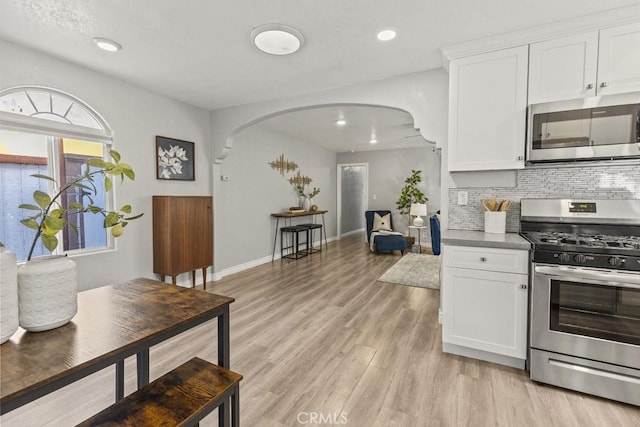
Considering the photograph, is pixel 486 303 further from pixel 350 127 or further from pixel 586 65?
pixel 350 127

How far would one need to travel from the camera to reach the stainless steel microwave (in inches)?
77.5

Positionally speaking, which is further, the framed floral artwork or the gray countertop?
the framed floral artwork

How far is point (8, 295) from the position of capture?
87 cm

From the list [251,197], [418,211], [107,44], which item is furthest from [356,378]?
[418,211]

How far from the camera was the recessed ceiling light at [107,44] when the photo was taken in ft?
7.68

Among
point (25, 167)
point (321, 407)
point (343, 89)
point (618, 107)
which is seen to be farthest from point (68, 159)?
point (618, 107)

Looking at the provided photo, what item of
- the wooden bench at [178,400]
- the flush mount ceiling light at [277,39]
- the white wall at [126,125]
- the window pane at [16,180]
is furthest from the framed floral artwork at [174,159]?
the wooden bench at [178,400]

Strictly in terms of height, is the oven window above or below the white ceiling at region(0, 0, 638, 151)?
below

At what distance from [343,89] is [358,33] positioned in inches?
40.9

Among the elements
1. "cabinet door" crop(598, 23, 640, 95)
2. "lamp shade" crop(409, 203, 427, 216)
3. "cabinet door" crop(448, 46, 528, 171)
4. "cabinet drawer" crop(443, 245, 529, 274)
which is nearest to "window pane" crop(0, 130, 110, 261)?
"cabinet drawer" crop(443, 245, 529, 274)

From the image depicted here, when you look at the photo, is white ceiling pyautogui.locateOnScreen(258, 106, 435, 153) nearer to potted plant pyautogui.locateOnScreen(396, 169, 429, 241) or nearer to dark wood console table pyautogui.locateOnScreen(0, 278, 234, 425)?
potted plant pyautogui.locateOnScreen(396, 169, 429, 241)

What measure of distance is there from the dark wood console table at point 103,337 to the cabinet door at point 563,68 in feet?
8.72

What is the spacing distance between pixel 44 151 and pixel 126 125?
0.80m

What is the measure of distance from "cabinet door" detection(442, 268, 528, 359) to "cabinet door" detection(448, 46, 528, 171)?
922mm
